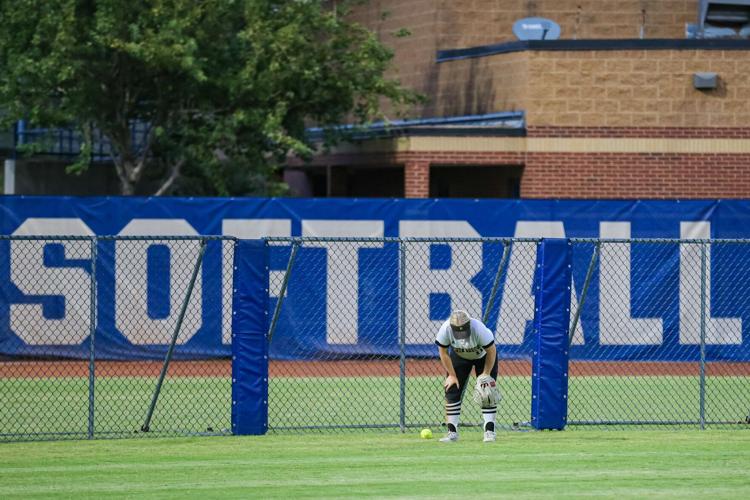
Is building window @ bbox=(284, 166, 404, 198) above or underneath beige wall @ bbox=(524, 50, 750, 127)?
underneath

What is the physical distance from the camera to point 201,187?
27500 mm

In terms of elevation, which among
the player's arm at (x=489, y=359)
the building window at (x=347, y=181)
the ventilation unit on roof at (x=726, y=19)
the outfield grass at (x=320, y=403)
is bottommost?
the outfield grass at (x=320, y=403)

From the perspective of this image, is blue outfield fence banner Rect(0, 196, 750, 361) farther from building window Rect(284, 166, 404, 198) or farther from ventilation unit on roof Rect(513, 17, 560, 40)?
building window Rect(284, 166, 404, 198)

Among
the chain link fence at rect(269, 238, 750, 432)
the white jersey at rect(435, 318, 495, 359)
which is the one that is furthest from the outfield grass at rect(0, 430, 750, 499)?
the chain link fence at rect(269, 238, 750, 432)

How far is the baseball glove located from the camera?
12.7m

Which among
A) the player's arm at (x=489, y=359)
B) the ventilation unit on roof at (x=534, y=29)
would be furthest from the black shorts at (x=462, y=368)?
the ventilation unit on roof at (x=534, y=29)

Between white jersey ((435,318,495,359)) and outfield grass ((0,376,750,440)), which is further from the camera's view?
outfield grass ((0,376,750,440))

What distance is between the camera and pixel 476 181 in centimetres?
2905

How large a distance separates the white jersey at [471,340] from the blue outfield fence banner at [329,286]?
6.43 meters

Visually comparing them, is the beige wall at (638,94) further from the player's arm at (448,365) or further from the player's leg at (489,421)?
the player's leg at (489,421)

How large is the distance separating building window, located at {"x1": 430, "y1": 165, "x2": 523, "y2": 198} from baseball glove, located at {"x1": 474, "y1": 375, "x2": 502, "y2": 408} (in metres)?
14.2

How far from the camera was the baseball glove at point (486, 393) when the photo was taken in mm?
12688

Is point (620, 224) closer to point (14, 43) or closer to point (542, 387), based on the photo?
point (542, 387)

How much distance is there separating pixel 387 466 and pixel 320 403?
5.01 m
